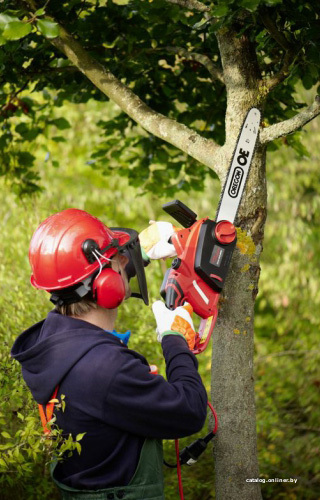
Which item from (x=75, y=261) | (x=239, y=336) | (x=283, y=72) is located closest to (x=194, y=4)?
(x=283, y=72)

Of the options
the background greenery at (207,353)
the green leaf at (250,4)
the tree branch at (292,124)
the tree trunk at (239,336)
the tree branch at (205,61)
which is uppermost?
the green leaf at (250,4)

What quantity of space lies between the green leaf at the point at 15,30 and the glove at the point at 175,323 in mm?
1018

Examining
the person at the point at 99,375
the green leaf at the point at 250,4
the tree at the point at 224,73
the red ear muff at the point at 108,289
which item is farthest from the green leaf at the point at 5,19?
the red ear muff at the point at 108,289

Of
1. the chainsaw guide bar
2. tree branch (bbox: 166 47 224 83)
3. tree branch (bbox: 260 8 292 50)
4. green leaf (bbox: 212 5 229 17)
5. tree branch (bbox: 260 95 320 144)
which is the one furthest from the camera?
tree branch (bbox: 166 47 224 83)

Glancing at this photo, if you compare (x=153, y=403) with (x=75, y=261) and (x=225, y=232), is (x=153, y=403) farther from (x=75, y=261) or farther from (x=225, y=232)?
(x=225, y=232)

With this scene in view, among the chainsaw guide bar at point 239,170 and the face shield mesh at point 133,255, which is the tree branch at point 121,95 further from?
the face shield mesh at point 133,255

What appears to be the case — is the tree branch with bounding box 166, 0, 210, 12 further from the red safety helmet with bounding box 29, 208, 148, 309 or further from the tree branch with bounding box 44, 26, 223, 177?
the red safety helmet with bounding box 29, 208, 148, 309

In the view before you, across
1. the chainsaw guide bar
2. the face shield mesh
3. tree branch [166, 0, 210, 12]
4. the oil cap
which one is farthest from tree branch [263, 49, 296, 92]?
the face shield mesh

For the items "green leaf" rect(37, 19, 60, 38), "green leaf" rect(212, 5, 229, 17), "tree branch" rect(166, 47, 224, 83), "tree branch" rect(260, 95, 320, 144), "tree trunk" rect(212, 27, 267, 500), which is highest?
"green leaf" rect(212, 5, 229, 17)

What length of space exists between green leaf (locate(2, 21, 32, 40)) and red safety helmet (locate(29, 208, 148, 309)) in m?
0.58

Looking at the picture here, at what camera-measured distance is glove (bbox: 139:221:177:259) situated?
2.33 meters

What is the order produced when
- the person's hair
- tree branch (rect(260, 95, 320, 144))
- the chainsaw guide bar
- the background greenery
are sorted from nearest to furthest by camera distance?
the person's hair
tree branch (rect(260, 95, 320, 144))
the chainsaw guide bar
the background greenery

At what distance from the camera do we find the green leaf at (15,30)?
1847mm

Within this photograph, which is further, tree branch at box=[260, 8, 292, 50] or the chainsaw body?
the chainsaw body
